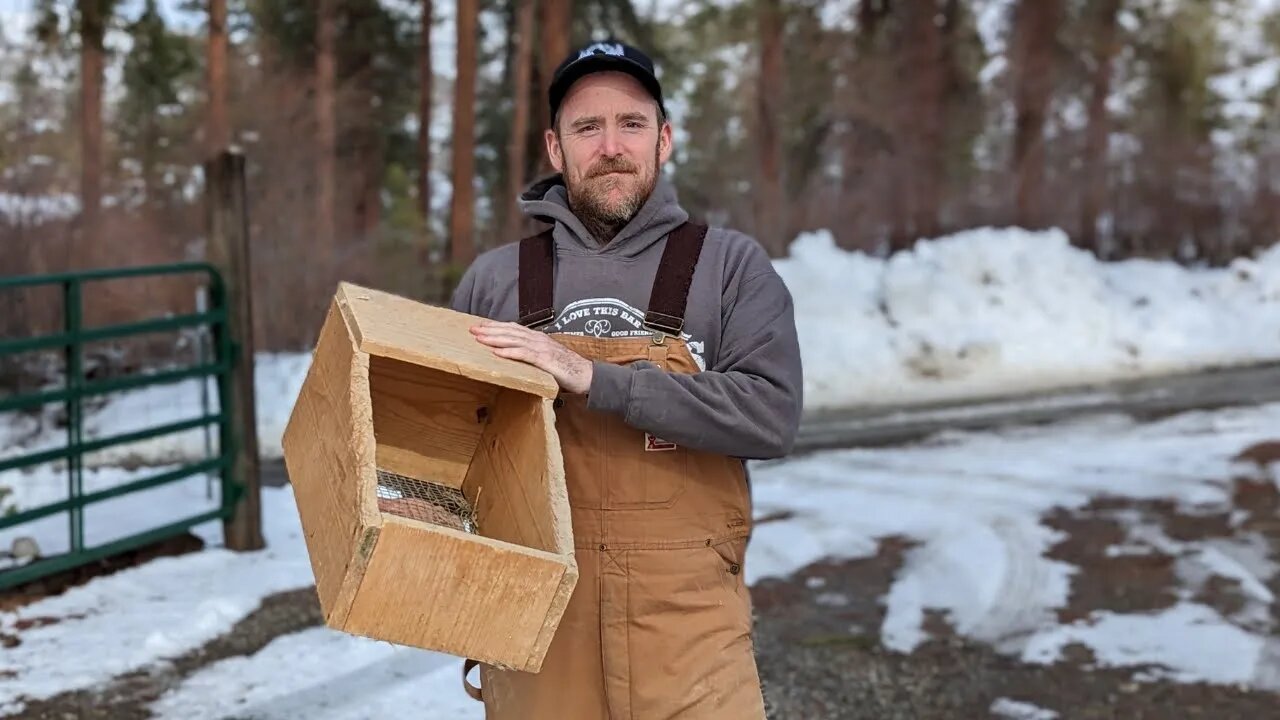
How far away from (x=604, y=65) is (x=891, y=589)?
4.64 meters

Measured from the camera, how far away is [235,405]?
699cm

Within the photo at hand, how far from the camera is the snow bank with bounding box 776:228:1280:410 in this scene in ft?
47.6

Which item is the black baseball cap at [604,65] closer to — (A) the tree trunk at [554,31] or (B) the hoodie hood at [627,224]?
(B) the hoodie hood at [627,224]

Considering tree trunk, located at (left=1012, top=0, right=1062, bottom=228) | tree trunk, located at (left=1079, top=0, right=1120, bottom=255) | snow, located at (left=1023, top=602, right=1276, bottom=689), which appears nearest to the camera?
snow, located at (left=1023, top=602, right=1276, bottom=689)

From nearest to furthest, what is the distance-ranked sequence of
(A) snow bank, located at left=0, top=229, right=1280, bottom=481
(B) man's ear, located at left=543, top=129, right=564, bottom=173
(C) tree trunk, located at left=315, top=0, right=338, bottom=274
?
(B) man's ear, located at left=543, top=129, right=564, bottom=173 → (A) snow bank, located at left=0, top=229, right=1280, bottom=481 → (C) tree trunk, located at left=315, top=0, right=338, bottom=274

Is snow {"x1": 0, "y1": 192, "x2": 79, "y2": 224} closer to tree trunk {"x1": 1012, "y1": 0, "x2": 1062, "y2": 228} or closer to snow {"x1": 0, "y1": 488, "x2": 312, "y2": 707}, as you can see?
snow {"x1": 0, "y1": 488, "x2": 312, "y2": 707}

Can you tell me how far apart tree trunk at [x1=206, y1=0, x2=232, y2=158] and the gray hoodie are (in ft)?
62.4

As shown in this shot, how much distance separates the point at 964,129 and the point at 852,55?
4.33 meters

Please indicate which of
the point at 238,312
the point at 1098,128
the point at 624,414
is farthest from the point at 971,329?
the point at 624,414

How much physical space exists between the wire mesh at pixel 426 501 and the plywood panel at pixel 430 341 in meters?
0.35

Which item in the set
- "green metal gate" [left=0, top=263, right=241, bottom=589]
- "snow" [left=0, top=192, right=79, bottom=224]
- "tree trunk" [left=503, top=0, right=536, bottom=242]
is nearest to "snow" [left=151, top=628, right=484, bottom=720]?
"green metal gate" [left=0, top=263, right=241, bottom=589]

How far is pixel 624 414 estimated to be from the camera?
2482 mm

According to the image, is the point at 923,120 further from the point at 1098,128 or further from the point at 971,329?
the point at 971,329

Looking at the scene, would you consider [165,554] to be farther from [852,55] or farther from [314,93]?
[852,55]
